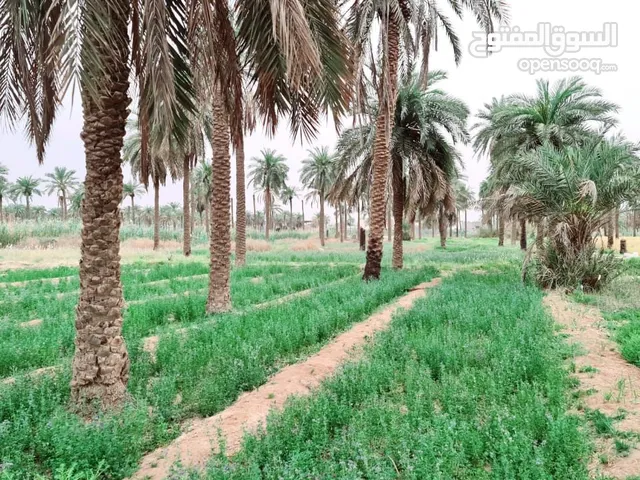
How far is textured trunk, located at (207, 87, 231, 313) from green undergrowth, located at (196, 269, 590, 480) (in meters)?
4.47

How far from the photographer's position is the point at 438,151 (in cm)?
2019

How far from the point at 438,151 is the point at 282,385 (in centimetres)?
1749

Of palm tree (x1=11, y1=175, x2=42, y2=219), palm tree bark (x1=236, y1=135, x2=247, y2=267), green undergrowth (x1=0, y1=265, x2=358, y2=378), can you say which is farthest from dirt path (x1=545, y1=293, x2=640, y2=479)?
palm tree (x1=11, y1=175, x2=42, y2=219)

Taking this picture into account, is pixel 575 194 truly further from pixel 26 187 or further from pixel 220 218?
pixel 26 187

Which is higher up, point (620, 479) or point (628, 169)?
point (628, 169)

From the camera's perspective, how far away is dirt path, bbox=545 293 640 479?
3.15m

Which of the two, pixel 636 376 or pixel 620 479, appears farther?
pixel 636 376

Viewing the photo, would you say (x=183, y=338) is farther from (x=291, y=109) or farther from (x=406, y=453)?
(x=406, y=453)

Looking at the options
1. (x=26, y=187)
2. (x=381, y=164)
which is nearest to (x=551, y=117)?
(x=381, y=164)

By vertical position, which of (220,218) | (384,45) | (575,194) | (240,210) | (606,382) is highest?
(384,45)

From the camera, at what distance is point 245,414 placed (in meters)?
4.24

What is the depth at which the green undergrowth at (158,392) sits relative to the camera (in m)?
3.28

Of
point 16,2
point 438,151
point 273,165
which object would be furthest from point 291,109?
point 273,165

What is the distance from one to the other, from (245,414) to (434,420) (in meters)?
1.88
